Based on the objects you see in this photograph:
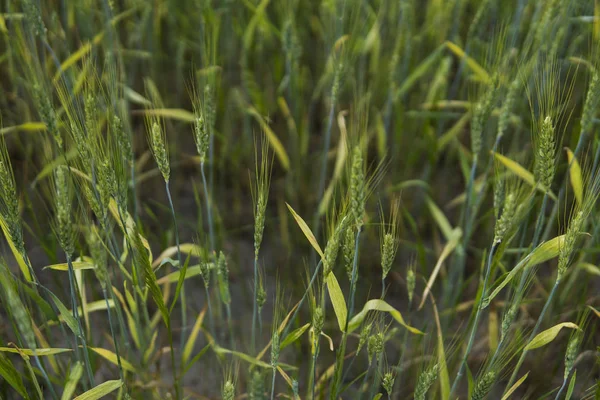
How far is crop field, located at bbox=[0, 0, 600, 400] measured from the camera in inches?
42.9

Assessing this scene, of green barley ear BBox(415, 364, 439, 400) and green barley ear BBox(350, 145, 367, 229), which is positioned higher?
green barley ear BBox(350, 145, 367, 229)

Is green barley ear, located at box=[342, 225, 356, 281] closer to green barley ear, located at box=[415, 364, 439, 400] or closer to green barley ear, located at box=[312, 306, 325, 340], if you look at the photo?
green barley ear, located at box=[312, 306, 325, 340]

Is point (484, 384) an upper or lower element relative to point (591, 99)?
lower

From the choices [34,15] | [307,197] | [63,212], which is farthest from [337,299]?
[307,197]

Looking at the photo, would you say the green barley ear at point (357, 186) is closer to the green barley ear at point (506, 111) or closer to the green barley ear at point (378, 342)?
the green barley ear at point (378, 342)

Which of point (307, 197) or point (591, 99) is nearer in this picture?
point (591, 99)

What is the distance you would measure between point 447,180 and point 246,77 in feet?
2.41

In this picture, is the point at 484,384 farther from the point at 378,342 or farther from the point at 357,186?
the point at 357,186

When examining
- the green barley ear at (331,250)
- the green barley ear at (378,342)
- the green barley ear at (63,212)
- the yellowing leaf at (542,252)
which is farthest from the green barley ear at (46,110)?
the yellowing leaf at (542,252)

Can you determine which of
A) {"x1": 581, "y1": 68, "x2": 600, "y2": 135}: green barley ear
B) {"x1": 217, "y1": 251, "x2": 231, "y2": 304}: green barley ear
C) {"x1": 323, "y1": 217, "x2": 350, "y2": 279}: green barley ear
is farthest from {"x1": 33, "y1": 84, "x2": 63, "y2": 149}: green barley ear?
{"x1": 581, "y1": 68, "x2": 600, "y2": 135}: green barley ear

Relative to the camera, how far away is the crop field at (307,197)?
109 cm

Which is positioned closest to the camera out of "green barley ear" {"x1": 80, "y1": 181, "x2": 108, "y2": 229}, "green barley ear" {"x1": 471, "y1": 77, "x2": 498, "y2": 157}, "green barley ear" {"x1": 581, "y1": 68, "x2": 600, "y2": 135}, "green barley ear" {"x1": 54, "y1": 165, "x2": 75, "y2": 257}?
"green barley ear" {"x1": 54, "y1": 165, "x2": 75, "y2": 257}

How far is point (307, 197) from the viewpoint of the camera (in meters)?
1.81

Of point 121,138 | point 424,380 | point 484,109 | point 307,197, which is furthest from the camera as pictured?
point 307,197
